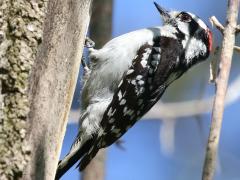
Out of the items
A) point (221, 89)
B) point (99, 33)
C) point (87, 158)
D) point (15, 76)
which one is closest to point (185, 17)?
point (99, 33)

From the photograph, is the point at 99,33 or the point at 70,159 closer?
the point at 70,159

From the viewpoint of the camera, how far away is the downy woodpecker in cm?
334

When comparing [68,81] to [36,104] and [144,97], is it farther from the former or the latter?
[144,97]

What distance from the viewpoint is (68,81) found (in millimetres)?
2215

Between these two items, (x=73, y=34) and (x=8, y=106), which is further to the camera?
(x=73, y=34)

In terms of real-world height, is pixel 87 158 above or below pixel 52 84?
below

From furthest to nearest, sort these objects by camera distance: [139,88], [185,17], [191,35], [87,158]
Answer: [185,17] → [191,35] → [139,88] → [87,158]

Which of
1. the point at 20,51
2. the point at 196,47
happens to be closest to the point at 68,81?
the point at 20,51

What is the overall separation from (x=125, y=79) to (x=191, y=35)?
0.72m

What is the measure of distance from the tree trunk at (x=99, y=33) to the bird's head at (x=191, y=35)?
22.7 inches

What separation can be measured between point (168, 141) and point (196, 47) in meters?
0.77

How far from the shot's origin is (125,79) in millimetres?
3408

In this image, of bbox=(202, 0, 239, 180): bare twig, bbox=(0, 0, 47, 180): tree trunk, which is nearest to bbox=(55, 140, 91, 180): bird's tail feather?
bbox=(0, 0, 47, 180): tree trunk

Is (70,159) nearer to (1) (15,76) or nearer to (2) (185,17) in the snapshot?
(1) (15,76)
